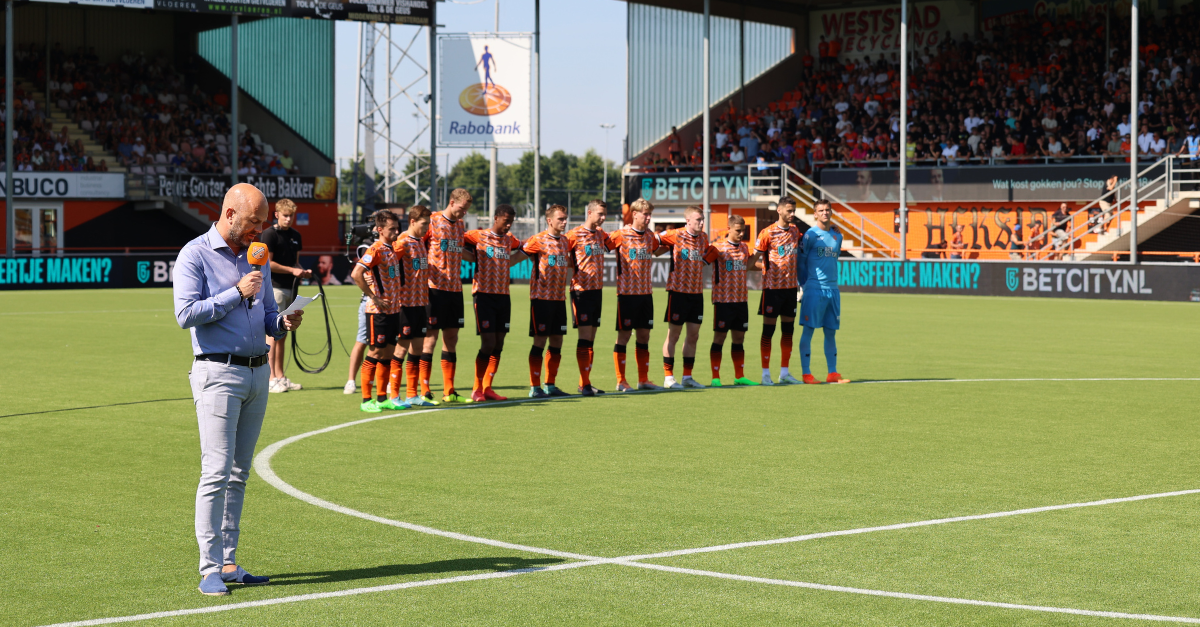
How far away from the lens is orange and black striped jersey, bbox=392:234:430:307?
13.0 metres

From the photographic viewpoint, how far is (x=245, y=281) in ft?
19.6

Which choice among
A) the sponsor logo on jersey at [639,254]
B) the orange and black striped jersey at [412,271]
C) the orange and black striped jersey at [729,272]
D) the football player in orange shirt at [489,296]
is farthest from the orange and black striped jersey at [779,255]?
the orange and black striped jersey at [412,271]

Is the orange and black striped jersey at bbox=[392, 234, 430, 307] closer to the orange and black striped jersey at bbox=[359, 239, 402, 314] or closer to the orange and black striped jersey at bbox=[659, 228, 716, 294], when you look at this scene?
the orange and black striped jersey at bbox=[359, 239, 402, 314]

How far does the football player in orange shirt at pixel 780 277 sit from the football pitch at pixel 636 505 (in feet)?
3.06

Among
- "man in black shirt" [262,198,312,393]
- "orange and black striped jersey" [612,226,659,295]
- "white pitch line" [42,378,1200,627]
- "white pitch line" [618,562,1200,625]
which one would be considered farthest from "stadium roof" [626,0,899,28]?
"white pitch line" [618,562,1200,625]

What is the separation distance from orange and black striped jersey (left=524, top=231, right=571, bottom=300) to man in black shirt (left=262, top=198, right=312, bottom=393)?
2.49m

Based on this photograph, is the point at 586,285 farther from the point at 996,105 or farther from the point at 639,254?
the point at 996,105

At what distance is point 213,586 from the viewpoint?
6.06 meters

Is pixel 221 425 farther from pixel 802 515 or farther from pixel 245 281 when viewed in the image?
pixel 802 515

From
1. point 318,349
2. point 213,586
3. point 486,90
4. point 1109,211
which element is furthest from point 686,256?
point 486,90

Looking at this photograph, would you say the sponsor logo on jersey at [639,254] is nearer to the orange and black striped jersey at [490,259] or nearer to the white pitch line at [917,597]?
the orange and black striped jersey at [490,259]

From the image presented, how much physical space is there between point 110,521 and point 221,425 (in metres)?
2.10

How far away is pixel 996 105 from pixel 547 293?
3278 cm

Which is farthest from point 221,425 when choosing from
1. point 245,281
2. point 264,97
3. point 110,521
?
point 264,97
